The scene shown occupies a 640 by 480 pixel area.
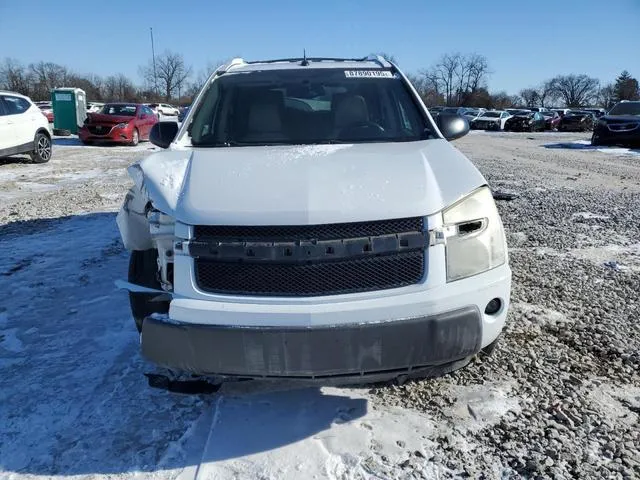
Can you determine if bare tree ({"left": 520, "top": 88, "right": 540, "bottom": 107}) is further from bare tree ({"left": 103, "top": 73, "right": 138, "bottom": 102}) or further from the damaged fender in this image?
the damaged fender

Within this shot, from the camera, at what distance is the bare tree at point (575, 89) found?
97.5m

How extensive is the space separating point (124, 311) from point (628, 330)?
3678mm

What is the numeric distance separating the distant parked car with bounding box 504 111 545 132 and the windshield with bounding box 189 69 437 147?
3197 cm

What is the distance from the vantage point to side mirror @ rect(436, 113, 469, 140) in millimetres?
3619

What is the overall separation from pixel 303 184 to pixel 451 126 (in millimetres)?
1694

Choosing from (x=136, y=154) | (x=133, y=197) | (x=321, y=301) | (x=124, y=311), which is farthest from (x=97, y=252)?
(x=136, y=154)

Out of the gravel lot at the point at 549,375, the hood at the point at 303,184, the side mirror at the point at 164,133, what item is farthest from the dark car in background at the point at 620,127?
the side mirror at the point at 164,133

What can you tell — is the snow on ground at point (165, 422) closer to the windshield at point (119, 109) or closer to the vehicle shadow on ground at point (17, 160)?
the vehicle shadow on ground at point (17, 160)

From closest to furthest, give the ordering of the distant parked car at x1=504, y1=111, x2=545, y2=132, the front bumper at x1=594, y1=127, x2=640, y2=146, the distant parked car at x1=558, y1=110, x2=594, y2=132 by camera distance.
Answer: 1. the front bumper at x1=594, y1=127, x2=640, y2=146
2. the distant parked car at x1=504, y1=111, x2=545, y2=132
3. the distant parked car at x1=558, y1=110, x2=594, y2=132

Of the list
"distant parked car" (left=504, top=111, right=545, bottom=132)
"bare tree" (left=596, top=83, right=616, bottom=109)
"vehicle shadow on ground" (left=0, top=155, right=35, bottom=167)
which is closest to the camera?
"vehicle shadow on ground" (left=0, top=155, right=35, bottom=167)

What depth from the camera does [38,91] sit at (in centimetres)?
6169

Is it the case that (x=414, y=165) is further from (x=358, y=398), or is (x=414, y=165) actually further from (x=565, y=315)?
(x=565, y=315)

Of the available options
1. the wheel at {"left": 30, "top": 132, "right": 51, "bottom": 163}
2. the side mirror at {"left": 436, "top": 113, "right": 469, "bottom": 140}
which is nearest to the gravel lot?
the side mirror at {"left": 436, "top": 113, "right": 469, "bottom": 140}

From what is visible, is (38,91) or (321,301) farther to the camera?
(38,91)
